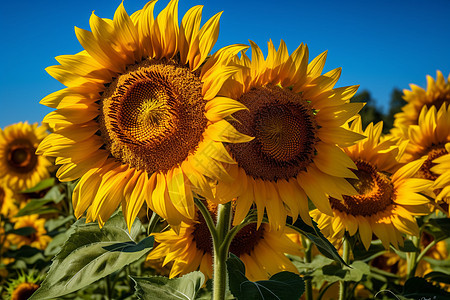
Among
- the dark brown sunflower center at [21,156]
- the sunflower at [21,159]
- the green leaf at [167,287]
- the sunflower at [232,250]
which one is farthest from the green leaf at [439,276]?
the dark brown sunflower center at [21,156]

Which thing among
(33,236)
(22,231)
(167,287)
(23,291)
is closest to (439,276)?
(167,287)

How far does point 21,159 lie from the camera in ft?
18.0

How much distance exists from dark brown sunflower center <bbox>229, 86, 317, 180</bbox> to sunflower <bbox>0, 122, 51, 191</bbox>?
4.52 m

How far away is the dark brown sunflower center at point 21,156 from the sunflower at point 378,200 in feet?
14.3

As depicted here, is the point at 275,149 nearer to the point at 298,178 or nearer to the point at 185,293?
the point at 298,178

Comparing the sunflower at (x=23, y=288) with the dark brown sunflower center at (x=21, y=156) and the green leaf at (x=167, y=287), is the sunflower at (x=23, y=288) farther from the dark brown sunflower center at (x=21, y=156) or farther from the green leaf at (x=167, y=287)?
the dark brown sunflower center at (x=21, y=156)

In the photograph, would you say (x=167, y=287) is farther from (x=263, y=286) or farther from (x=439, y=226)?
(x=439, y=226)

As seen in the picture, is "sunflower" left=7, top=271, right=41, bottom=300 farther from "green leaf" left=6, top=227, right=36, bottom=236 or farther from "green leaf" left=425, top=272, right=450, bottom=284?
"green leaf" left=425, top=272, right=450, bottom=284

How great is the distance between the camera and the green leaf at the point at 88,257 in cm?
154

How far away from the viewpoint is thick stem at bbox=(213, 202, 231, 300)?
1700mm

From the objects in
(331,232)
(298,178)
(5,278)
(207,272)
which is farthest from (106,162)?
(5,278)

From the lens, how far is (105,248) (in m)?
1.74

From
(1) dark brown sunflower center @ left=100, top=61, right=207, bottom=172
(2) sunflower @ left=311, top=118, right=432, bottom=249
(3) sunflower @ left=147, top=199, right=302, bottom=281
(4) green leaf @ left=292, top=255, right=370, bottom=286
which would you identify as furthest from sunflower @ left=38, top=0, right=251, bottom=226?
(4) green leaf @ left=292, top=255, right=370, bottom=286

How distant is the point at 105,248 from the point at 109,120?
1.78ft
